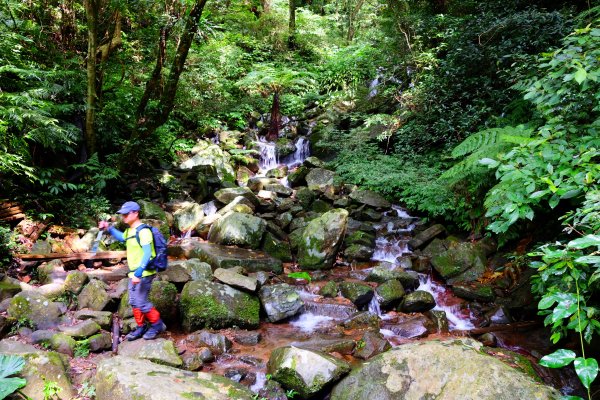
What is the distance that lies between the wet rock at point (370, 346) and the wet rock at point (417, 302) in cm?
123

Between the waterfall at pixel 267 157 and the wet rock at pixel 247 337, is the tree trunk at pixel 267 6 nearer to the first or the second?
the waterfall at pixel 267 157

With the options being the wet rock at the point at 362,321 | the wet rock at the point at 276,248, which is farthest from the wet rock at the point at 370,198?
the wet rock at the point at 362,321

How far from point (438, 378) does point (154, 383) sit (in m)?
2.64

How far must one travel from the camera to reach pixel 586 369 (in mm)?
1576

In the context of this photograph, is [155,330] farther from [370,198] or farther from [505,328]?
[370,198]

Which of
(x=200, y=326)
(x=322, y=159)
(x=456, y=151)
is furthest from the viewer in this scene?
(x=322, y=159)

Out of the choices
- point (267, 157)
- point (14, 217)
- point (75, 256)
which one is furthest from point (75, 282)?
point (267, 157)

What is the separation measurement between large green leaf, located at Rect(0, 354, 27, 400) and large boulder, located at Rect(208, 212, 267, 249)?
15.7ft

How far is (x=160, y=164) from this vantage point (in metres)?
11.0

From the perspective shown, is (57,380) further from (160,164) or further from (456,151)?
(160,164)

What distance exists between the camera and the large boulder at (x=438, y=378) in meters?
3.14

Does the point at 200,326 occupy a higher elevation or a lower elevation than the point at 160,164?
lower

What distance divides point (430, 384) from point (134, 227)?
385 centimetres

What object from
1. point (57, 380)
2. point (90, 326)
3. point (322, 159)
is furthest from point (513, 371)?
point (322, 159)
